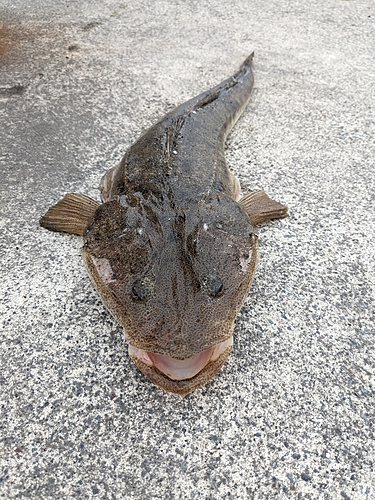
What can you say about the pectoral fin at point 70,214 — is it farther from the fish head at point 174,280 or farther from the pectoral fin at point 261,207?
the pectoral fin at point 261,207

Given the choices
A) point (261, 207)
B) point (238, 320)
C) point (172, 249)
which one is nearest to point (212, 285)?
point (172, 249)

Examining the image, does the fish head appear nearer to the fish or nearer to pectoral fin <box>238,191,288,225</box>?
the fish

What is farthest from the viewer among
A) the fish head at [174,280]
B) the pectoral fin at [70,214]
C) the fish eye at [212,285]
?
the pectoral fin at [70,214]

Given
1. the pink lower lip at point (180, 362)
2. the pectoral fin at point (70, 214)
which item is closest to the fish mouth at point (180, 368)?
the pink lower lip at point (180, 362)

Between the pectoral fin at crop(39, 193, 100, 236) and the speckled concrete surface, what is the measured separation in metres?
0.09

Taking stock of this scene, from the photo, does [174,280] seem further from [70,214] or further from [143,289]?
[70,214]

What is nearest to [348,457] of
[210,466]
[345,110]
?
→ [210,466]

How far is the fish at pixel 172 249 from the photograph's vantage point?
6.15 feet

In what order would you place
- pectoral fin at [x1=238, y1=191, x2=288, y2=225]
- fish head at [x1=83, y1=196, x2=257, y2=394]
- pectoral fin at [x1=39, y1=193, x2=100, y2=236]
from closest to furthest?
1. fish head at [x1=83, y1=196, x2=257, y2=394]
2. pectoral fin at [x1=39, y1=193, x2=100, y2=236]
3. pectoral fin at [x1=238, y1=191, x2=288, y2=225]

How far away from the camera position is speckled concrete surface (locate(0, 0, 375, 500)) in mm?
1850

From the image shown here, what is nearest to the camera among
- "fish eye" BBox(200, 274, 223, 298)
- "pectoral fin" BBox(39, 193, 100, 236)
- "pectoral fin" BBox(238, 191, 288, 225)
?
"fish eye" BBox(200, 274, 223, 298)

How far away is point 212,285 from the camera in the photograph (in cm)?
198

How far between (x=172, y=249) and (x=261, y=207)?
3.65 ft

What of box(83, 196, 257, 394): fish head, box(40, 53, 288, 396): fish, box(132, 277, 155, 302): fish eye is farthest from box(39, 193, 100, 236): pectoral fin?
box(132, 277, 155, 302): fish eye
